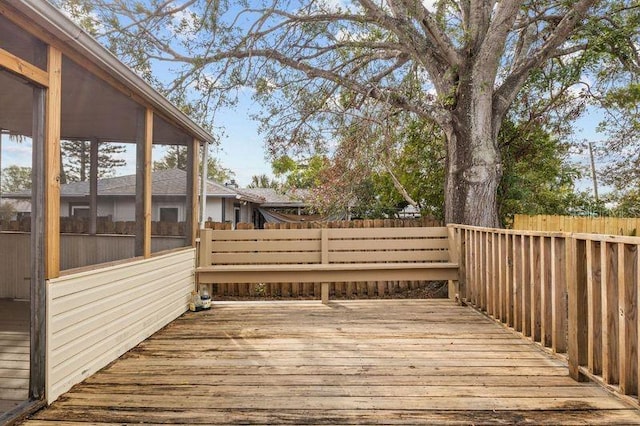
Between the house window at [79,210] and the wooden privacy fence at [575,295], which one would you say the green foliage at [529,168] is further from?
the house window at [79,210]

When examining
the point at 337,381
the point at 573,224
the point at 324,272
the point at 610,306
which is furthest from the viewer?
the point at 573,224

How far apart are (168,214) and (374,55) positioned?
5.56 m

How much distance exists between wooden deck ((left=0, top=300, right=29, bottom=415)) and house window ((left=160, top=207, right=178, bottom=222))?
161cm

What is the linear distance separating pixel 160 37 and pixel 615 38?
770cm

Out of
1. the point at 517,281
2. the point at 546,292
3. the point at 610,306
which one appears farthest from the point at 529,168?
the point at 610,306

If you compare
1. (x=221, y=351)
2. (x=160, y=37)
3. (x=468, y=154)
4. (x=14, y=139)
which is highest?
(x=160, y=37)

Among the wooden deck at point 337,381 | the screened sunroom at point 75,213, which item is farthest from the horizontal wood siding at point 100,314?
the wooden deck at point 337,381

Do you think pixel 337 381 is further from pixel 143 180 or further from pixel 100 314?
pixel 143 180

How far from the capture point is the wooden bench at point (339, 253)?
4.91 metres

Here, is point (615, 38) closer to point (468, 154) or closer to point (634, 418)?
point (468, 154)

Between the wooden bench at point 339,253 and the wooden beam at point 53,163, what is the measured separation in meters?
2.58

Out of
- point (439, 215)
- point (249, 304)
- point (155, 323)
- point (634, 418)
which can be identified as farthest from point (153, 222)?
point (439, 215)

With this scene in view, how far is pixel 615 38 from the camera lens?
5699 millimetres

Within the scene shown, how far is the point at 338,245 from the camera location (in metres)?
5.20
